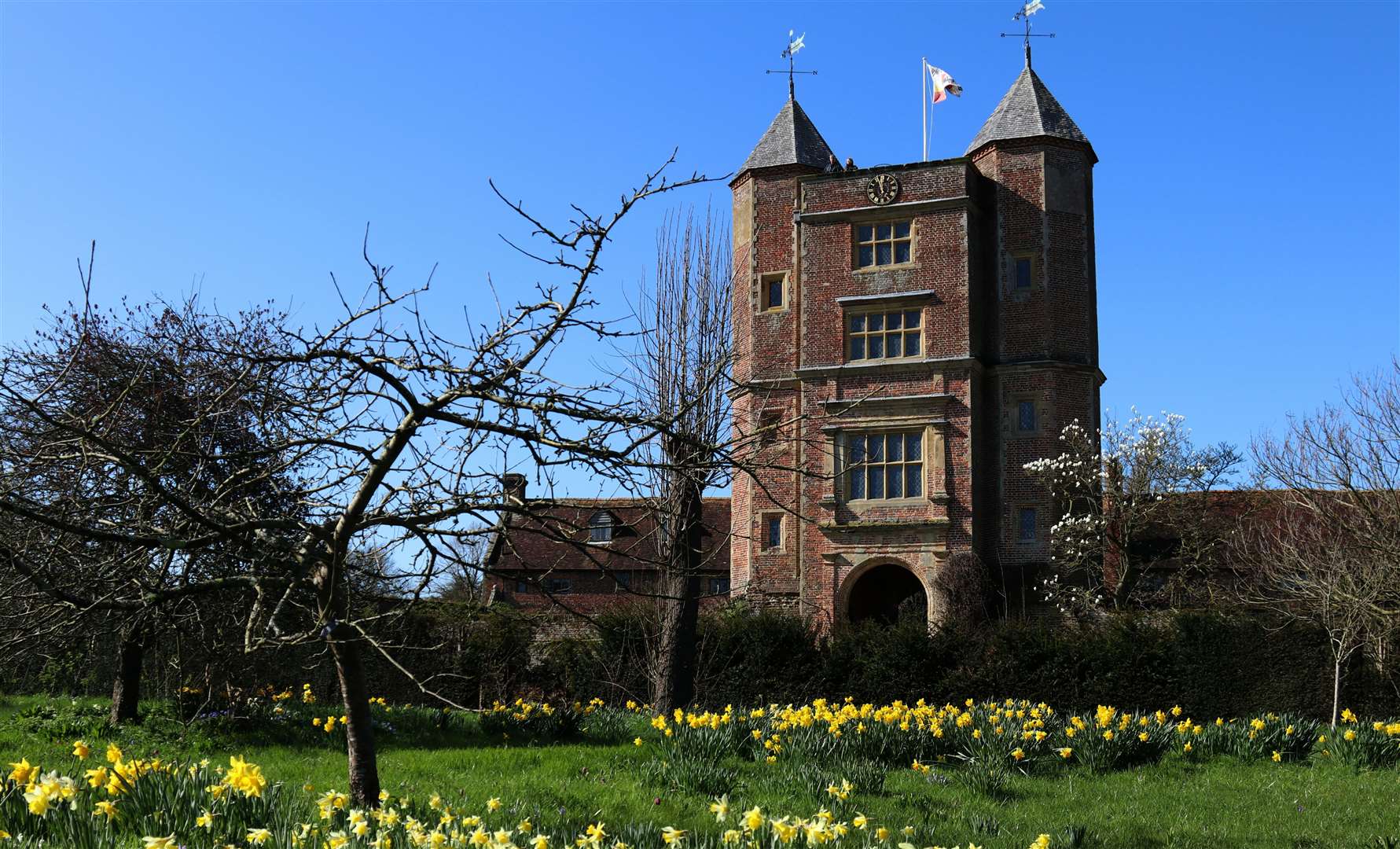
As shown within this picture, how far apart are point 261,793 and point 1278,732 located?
10.3 metres

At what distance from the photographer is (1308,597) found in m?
19.4

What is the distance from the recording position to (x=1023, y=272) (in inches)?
1212

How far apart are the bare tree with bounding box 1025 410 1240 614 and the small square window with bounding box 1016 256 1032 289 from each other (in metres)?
3.79

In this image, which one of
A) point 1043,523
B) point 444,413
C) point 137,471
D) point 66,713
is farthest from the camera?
point 1043,523

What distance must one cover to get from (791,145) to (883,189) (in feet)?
10.7

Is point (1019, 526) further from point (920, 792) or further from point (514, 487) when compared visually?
point (514, 487)

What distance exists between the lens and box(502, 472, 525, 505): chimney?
6423 mm

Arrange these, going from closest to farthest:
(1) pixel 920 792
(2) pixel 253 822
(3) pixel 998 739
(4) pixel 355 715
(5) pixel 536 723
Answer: (2) pixel 253 822 < (4) pixel 355 715 < (1) pixel 920 792 < (3) pixel 998 739 < (5) pixel 536 723

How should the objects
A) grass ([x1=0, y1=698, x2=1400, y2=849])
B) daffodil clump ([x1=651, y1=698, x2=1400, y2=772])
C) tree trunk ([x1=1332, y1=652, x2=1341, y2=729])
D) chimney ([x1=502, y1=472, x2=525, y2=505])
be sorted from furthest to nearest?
tree trunk ([x1=1332, y1=652, x2=1341, y2=729]), daffodil clump ([x1=651, y1=698, x2=1400, y2=772]), grass ([x1=0, y1=698, x2=1400, y2=849]), chimney ([x1=502, y1=472, x2=525, y2=505])

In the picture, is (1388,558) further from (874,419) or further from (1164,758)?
(874,419)

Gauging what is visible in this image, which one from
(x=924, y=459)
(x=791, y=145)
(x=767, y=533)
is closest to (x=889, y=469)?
(x=924, y=459)

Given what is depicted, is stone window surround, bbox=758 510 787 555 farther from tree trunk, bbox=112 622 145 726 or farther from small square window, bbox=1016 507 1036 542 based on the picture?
tree trunk, bbox=112 622 145 726

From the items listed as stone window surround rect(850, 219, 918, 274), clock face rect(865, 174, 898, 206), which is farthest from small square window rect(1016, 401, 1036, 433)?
clock face rect(865, 174, 898, 206)


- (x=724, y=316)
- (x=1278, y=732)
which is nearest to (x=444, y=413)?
(x=1278, y=732)
